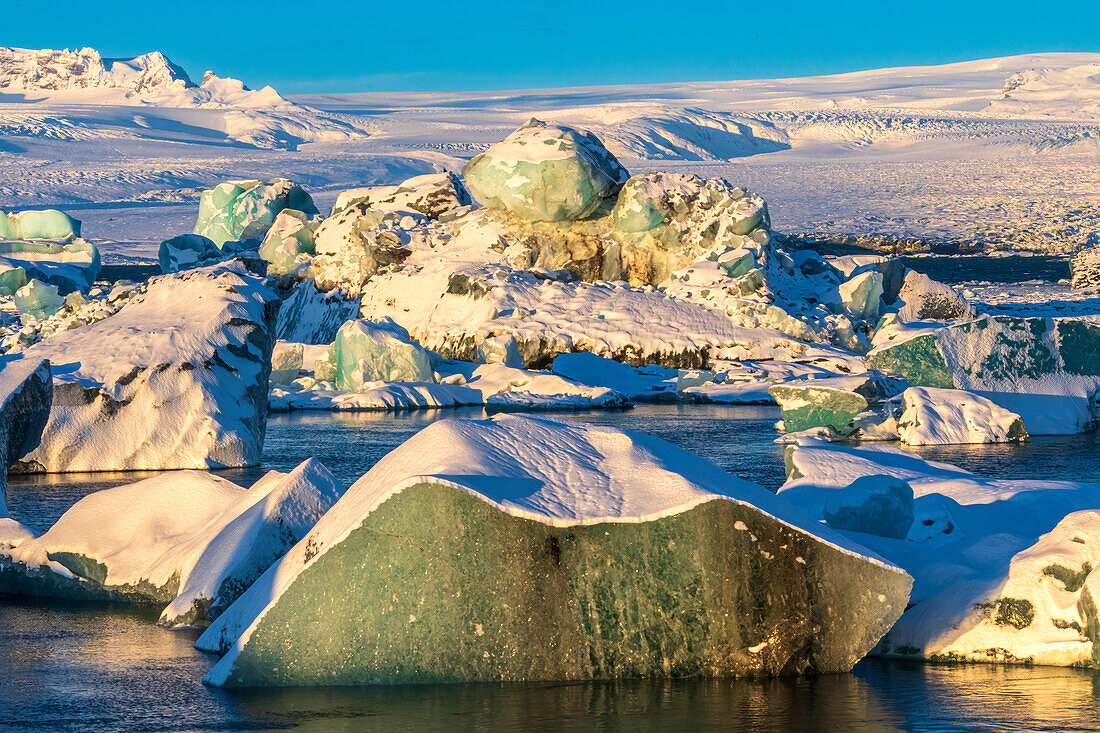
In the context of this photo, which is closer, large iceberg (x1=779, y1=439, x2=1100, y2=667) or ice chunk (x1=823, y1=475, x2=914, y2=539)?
large iceberg (x1=779, y1=439, x2=1100, y2=667)

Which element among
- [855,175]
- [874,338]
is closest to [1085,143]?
[855,175]

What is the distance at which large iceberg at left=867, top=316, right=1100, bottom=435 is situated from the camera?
1467 cm

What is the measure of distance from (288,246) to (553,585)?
72.4 ft

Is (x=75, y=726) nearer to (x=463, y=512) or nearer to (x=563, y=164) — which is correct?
(x=463, y=512)

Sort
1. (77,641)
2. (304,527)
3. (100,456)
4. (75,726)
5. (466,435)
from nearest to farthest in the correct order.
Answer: (75,726), (466,435), (77,641), (304,527), (100,456)

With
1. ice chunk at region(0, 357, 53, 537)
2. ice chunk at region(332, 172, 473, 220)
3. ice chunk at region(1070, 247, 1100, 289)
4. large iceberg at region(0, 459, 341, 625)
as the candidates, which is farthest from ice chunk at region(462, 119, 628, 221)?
ice chunk at region(1070, 247, 1100, 289)

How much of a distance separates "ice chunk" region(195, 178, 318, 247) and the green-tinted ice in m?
28.4

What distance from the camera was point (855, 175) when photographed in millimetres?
79688

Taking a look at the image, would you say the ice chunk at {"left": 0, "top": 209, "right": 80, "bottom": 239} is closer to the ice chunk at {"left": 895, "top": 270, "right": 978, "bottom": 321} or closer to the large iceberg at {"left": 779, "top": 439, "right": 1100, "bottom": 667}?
the ice chunk at {"left": 895, "top": 270, "right": 978, "bottom": 321}

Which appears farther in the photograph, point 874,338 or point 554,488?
point 874,338

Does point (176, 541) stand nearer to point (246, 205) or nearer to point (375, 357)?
point (375, 357)

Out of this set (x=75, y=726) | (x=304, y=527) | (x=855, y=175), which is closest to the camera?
(x=75, y=726)

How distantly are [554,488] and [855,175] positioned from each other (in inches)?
3074

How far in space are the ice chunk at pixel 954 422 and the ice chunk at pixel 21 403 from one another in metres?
8.60
